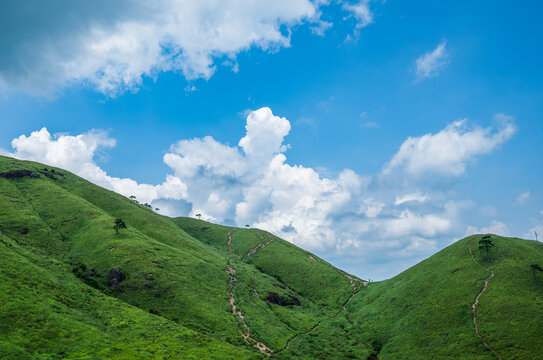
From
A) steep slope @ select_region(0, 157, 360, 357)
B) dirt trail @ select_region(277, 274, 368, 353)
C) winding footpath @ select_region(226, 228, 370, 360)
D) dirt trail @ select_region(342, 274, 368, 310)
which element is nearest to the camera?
winding footpath @ select_region(226, 228, 370, 360)

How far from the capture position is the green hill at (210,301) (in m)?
52.2

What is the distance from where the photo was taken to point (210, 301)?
85.6 metres

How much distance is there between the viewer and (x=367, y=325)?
86688mm

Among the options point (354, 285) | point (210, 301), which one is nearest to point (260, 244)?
point (354, 285)

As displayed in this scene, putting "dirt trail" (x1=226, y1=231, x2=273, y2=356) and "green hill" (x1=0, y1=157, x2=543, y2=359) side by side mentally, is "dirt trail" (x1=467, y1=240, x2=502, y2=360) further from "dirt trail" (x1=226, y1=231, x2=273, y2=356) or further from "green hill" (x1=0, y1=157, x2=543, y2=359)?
"dirt trail" (x1=226, y1=231, x2=273, y2=356)

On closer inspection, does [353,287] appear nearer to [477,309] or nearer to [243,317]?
[243,317]

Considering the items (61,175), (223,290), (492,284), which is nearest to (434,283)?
(492,284)

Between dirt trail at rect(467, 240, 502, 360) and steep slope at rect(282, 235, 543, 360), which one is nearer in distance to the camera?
dirt trail at rect(467, 240, 502, 360)

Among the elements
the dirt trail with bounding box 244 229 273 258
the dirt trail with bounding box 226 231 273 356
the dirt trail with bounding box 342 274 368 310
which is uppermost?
the dirt trail with bounding box 244 229 273 258

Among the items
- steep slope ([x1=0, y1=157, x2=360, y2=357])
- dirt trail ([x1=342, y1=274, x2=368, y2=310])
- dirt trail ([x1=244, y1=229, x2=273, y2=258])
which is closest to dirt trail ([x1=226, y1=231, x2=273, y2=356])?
steep slope ([x1=0, y1=157, x2=360, y2=357])

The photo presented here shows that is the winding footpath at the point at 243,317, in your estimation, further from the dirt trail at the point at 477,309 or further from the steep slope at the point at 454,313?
the dirt trail at the point at 477,309

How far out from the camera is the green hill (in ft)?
171

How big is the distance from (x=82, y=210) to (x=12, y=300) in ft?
279

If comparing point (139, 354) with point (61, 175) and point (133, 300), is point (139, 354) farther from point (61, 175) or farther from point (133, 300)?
point (61, 175)
